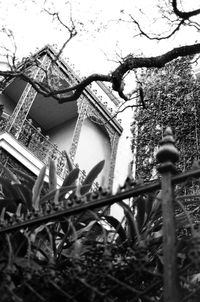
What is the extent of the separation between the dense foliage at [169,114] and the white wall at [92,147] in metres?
1.87

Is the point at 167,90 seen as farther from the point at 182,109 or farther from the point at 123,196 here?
the point at 123,196

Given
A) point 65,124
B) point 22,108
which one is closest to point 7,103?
point 65,124

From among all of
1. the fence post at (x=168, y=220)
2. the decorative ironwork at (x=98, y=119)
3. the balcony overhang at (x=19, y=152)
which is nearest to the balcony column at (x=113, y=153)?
the decorative ironwork at (x=98, y=119)

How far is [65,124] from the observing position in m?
12.6

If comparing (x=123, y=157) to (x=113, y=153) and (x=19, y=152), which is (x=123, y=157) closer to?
(x=113, y=153)

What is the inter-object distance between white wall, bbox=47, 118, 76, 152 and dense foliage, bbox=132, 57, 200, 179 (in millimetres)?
2538

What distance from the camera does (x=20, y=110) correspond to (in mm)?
9117

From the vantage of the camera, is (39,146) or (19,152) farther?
(39,146)

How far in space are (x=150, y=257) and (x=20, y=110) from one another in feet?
23.6

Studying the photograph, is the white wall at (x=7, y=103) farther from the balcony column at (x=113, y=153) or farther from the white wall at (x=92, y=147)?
the balcony column at (x=113, y=153)

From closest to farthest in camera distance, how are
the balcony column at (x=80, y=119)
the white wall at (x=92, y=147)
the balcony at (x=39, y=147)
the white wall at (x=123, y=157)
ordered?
the balcony at (x=39, y=147) < the balcony column at (x=80, y=119) < the white wall at (x=123, y=157) < the white wall at (x=92, y=147)

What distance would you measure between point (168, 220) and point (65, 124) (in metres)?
11.3

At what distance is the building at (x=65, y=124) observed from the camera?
31.2 feet

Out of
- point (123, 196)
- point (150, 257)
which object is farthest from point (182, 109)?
point (123, 196)
